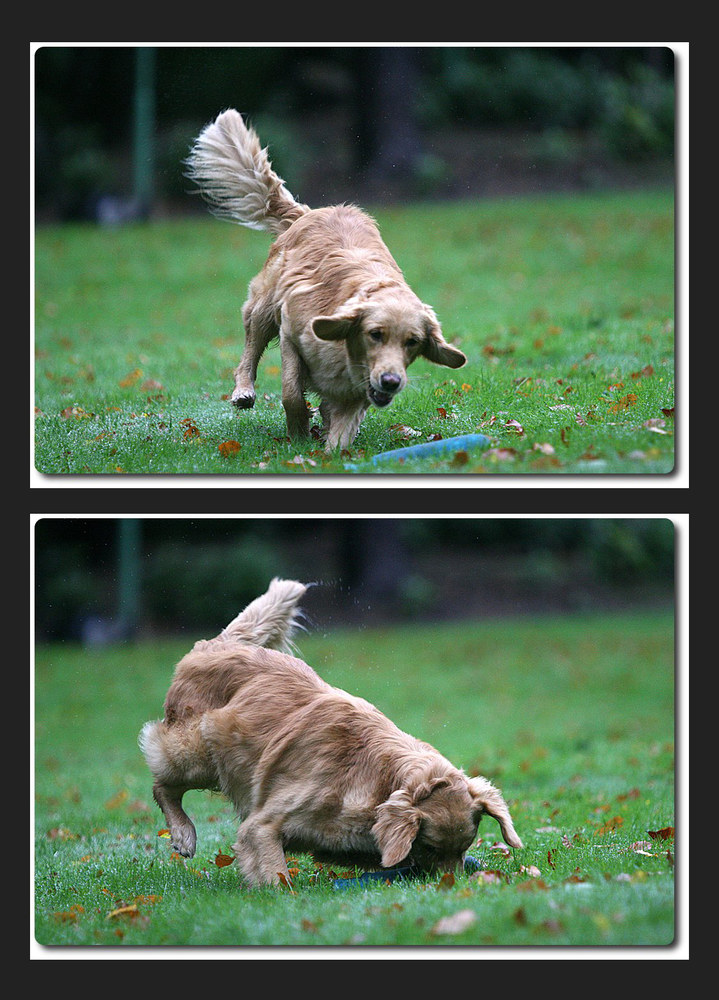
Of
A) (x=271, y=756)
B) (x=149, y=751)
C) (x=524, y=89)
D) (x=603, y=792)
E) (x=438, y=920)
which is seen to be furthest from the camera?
(x=603, y=792)

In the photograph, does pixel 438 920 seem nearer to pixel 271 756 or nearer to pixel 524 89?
pixel 271 756

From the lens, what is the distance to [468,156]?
8.84 m

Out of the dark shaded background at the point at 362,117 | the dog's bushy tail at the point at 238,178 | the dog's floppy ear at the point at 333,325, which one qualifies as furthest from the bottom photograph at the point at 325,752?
the dark shaded background at the point at 362,117

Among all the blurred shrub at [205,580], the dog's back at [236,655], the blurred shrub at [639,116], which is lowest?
the dog's back at [236,655]

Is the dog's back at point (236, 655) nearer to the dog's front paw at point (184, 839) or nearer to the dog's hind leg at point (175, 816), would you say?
the dog's hind leg at point (175, 816)

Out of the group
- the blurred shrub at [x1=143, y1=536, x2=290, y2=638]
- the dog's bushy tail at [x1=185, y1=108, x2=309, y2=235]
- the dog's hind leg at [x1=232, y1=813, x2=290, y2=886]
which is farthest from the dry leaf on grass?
the dog's bushy tail at [x1=185, y1=108, x2=309, y2=235]

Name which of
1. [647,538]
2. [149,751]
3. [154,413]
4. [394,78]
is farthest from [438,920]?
[394,78]

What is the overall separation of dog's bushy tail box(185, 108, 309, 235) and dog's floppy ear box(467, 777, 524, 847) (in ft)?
13.0

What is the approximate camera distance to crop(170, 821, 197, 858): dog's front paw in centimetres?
791

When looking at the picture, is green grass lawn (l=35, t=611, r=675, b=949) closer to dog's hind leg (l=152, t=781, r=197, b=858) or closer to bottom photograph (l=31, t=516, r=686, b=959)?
bottom photograph (l=31, t=516, r=686, b=959)

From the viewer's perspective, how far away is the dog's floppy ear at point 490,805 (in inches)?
280

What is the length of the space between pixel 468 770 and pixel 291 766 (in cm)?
321

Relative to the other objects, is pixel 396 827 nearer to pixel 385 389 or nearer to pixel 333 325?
pixel 385 389

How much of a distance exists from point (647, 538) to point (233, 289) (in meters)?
3.66
